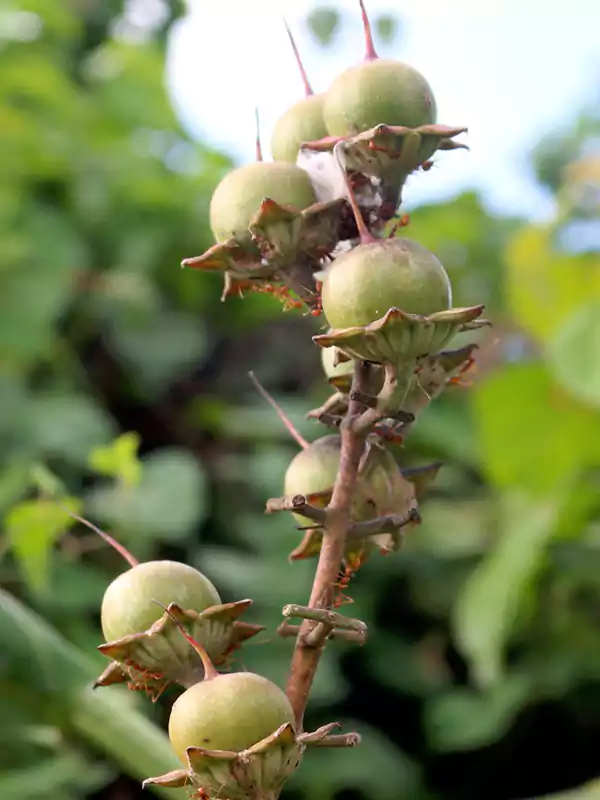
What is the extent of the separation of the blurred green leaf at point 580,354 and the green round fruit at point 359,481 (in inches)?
41.5

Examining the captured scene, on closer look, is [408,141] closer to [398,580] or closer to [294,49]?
[294,49]

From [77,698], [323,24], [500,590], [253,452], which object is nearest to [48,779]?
[77,698]

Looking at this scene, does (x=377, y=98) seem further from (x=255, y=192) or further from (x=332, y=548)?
(x=332, y=548)

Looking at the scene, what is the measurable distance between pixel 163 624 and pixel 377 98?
26 cm

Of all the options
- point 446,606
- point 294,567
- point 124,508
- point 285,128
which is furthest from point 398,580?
point 285,128

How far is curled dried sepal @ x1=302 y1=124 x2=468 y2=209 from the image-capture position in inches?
18.4

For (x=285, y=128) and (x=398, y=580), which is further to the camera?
(x=398, y=580)

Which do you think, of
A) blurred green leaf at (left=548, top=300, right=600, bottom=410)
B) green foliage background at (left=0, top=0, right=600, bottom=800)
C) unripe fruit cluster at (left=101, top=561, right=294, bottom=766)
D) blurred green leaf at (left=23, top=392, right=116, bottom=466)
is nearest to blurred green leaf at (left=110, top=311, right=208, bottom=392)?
green foliage background at (left=0, top=0, right=600, bottom=800)

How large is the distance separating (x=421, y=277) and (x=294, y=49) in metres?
0.15

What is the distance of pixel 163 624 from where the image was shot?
46cm

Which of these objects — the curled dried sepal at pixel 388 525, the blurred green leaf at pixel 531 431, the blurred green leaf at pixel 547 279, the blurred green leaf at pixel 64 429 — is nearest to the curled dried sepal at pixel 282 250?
the curled dried sepal at pixel 388 525

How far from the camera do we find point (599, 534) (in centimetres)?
155

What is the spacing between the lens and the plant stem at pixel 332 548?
0.46 meters

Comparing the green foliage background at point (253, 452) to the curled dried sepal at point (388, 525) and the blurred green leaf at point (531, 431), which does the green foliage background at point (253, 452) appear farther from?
the curled dried sepal at point (388, 525)
